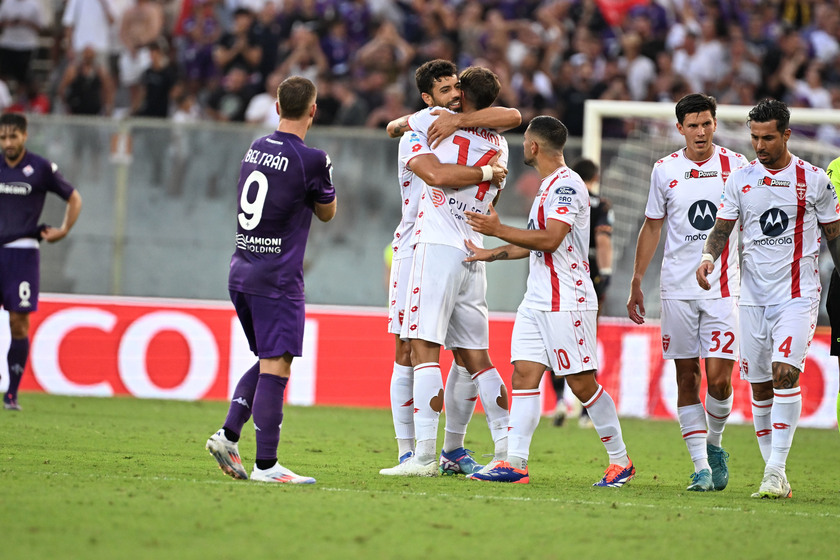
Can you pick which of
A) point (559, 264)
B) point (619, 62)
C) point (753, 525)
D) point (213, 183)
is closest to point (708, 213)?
point (559, 264)

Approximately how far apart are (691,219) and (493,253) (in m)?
1.37

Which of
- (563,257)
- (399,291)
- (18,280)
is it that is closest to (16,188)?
(18,280)

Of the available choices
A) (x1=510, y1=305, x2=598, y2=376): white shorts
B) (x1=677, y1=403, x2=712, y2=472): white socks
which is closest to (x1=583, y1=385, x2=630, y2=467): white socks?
(x1=510, y1=305, x2=598, y2=376): white shorts

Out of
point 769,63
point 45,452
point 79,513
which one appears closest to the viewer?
point 79,513

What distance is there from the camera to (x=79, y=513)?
495cm

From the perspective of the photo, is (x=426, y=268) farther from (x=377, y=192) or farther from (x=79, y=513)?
(x=377, y=192)

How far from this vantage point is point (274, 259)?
243 inches

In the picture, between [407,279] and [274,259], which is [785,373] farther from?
[274,259]

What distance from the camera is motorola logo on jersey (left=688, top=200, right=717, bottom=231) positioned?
7203 mm

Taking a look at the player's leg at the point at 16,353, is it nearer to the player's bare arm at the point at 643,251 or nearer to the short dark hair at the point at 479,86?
the short dark hair at the point at 479,86

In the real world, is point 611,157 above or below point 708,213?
above

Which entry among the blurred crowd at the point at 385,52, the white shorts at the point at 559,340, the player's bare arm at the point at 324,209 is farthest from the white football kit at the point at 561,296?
the blurred crowd at the point at 385,52

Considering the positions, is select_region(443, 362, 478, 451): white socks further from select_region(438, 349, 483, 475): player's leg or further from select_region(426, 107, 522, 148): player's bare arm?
select_region(426, 107, 522, 148): player's bare arm

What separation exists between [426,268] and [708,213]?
74.3 inches
